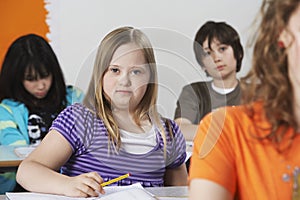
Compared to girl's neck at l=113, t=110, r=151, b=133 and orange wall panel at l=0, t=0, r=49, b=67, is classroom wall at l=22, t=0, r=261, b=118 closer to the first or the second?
orange wall panel at l=0, t=0, r=49, b=67

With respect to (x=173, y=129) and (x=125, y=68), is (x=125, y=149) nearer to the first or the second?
(x=173, y=129)

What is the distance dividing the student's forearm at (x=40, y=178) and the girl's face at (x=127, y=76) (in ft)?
0.74

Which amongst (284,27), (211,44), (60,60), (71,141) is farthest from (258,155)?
(60,60)

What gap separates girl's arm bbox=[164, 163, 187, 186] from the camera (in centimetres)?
163

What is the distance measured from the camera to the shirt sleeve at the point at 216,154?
850 mm

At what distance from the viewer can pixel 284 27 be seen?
820 millimetres

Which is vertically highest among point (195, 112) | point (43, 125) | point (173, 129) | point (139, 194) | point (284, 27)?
point (284, 27)

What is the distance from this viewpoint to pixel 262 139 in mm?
861

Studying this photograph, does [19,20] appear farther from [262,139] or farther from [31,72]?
[262,139]

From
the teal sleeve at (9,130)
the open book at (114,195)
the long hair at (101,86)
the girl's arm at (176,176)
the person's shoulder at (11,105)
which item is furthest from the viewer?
the person's shoulder at (11,105)

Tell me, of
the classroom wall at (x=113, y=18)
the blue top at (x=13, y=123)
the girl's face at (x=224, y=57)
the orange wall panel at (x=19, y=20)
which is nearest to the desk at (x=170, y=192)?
the blue top at (x=13, y=123)

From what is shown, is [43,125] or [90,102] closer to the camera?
[90,102]

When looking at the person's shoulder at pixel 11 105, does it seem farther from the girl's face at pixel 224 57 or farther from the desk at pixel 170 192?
the desk at pixel 170 192

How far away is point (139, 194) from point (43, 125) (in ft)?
5.64
